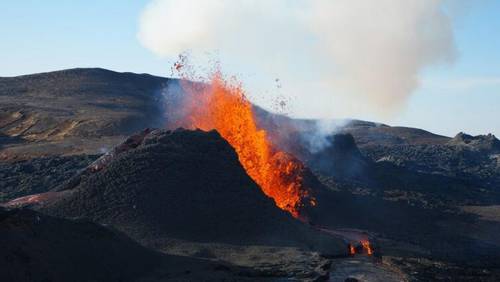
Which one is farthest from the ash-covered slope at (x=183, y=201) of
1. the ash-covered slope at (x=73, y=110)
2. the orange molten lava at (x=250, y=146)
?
the ash-covered slope at (x=73, y=110)

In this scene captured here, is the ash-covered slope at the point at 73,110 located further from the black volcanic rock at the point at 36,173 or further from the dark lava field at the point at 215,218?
the black volcanic rock at the point at 36,173

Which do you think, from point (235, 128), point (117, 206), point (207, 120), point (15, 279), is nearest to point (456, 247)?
point (235, 128)

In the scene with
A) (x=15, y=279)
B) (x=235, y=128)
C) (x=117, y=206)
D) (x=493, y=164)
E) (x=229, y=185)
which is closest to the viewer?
(x=15, y=279)

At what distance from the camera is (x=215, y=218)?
24375 millimetres

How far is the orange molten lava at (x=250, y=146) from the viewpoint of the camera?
3375cm

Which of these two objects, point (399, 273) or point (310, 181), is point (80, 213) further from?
point (310, 181)

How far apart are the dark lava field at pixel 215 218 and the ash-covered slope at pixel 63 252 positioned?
0.04 metres

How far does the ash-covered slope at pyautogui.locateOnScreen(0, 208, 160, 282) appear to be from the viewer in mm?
16359

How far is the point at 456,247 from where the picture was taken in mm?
34000

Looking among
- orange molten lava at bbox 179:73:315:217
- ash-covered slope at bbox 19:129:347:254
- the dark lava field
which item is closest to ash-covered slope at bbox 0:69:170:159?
the dark lava field

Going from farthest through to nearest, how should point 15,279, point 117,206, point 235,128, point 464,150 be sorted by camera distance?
point 464,150, point 235,128, point 117,206, point 15,279

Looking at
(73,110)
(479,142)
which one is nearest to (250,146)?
(73,110)

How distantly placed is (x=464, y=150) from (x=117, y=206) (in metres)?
65.5

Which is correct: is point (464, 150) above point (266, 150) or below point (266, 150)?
above
